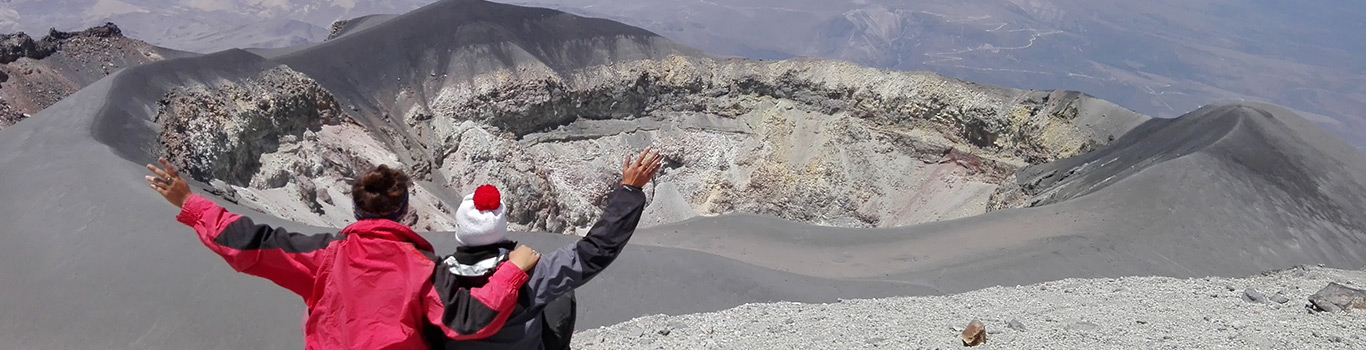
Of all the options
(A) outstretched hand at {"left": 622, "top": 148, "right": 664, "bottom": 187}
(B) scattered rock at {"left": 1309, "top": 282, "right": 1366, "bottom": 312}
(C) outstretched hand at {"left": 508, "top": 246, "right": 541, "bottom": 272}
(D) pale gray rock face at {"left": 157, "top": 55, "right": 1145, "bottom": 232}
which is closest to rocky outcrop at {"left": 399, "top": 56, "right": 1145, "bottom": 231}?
(D) pale gray rock face at {"left": 157, "top": 55, "right": 1145, "bottom": 232}

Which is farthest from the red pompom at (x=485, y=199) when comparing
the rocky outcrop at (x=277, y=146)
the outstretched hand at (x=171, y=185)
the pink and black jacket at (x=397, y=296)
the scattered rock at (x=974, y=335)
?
the rocky outcrop at (x=277, y=146)

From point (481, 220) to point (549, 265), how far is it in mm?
395

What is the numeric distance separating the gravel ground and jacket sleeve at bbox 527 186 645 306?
3.88m

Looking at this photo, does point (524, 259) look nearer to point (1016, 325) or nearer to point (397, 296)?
point (397, 296)

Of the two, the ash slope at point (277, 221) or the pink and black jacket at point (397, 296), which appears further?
the ash slope at point (277, 221)

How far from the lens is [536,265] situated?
13.0 feet

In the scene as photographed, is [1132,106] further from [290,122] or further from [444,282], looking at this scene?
[444,282]

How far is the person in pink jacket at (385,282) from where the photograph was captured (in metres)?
3.73

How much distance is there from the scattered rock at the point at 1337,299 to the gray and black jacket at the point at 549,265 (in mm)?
8021

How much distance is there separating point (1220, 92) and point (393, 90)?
211 m

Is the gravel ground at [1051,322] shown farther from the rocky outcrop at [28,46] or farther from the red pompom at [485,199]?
the rocky outcrop at [28,46]

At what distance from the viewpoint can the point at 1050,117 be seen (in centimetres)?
3081

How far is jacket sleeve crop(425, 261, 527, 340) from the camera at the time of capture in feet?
12.3

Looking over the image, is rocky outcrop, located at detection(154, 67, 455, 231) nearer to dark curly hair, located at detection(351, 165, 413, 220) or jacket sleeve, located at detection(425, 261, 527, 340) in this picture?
dark curly hair, located at detection(351, 165, 413, 220)
